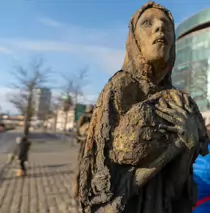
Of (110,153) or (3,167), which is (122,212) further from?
(3,167)

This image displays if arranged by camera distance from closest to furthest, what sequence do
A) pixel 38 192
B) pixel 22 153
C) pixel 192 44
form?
1. pixel 38 192
2. pixel 22 153
3. pixel 192 44

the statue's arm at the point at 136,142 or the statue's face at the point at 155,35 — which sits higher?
the statue's face at the point at 155,35

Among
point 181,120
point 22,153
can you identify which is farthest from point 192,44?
point 181,120

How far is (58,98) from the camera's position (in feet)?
119

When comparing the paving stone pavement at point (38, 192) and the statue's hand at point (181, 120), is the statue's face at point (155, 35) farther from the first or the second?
the paving stone pavement at point (38, 192)

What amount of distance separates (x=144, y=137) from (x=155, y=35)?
2.28 feet

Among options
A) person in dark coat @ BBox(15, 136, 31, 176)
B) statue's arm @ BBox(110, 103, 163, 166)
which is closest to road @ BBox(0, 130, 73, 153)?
person in dark coat @ BBox(15, 136, 31, 176)

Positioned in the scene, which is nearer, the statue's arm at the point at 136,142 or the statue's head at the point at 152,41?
the statue's arm at the point at 136,142

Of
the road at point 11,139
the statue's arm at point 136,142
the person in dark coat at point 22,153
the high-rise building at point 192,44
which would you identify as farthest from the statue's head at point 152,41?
the high-rise building at point 192,44

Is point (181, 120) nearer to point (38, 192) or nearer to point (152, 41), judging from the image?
point (152, 41)

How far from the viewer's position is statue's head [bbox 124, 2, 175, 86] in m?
1.98

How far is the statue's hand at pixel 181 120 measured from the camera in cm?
177

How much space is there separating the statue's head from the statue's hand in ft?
0.90

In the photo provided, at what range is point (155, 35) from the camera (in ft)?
6.47
